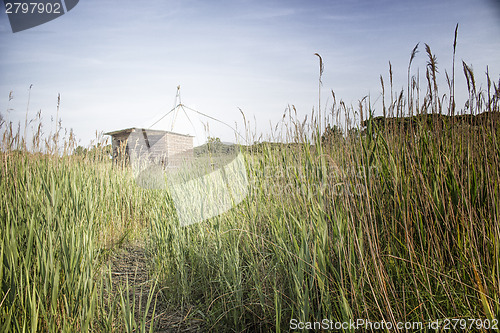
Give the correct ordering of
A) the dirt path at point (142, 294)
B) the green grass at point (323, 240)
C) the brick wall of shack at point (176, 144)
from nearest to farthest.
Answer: the green grass at point (323, 240) → the dirt path at point (142, 294) → the brick wall of shack at point (176, 144)

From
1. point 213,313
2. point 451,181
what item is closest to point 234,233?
point 213,313

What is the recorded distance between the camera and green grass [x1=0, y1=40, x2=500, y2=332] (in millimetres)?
1180

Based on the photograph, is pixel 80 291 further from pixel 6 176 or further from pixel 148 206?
pixel 148 206

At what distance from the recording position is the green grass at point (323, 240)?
118 cm

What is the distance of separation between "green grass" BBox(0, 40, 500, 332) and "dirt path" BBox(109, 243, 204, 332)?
9 cm

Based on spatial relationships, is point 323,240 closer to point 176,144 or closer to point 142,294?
point 142,294

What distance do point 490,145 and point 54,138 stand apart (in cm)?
373

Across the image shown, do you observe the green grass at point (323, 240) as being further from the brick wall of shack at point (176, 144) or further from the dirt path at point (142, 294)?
the brick wall of shack at point (176, 144)

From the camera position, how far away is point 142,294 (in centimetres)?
254

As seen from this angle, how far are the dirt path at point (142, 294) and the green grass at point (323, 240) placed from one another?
94 mm

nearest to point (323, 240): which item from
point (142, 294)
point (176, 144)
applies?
point (142, 294)

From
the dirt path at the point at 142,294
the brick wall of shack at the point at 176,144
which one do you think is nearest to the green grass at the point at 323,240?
the dirt path at the point at 142,294

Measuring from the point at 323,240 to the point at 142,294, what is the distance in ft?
6.73

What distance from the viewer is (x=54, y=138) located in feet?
9.34
